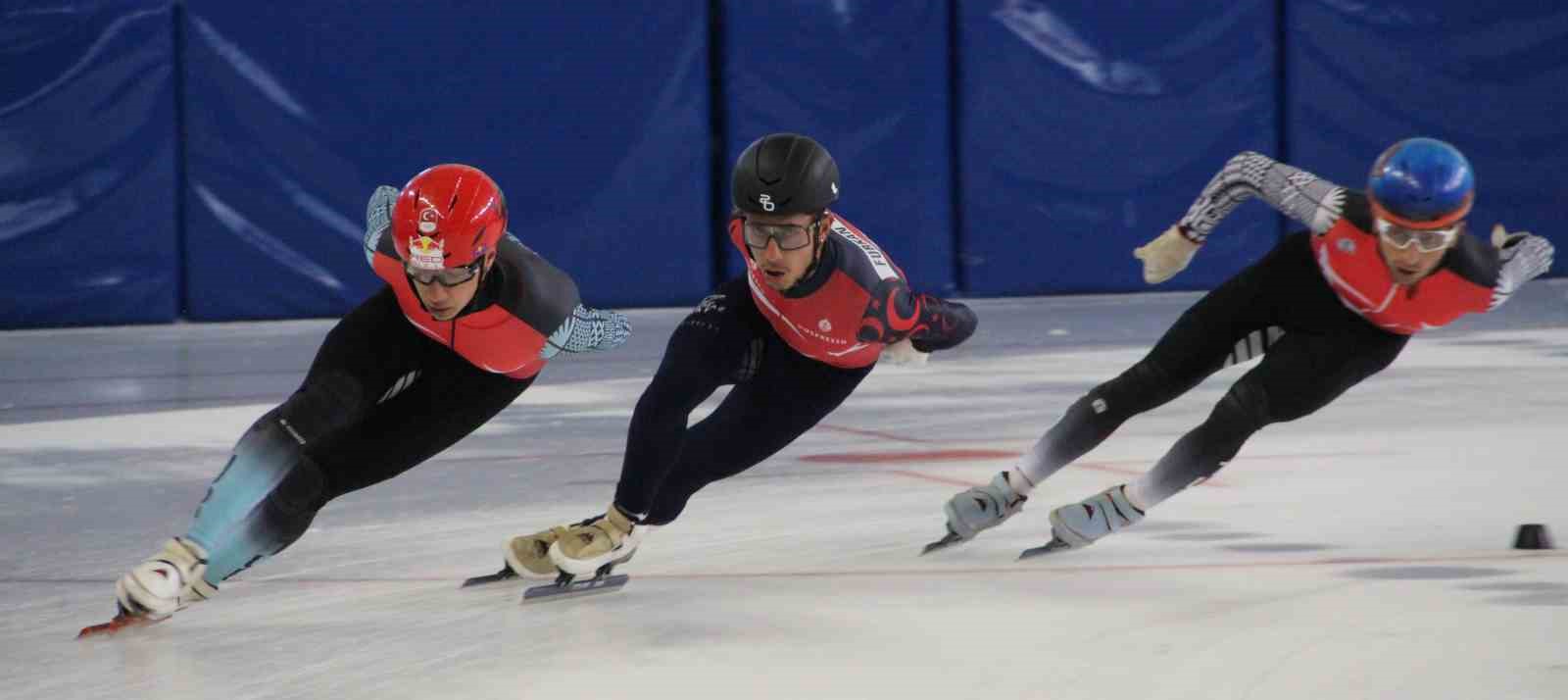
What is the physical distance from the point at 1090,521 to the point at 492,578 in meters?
1.36

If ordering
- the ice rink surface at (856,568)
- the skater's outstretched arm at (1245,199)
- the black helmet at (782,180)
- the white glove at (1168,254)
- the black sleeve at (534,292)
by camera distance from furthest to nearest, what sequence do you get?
the white glove at (1168,254) < the skater's outstretched arm at (1245,199) < the black helmet at (782,180) < the black sleeve at (534,292) < the ice rink surface at (856,568)

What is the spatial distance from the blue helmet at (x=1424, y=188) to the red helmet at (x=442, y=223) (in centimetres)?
189

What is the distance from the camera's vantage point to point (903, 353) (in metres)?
4.55

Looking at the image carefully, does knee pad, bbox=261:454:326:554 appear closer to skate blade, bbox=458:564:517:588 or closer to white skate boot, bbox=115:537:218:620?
white skate boot, bbox=115:537:218:620

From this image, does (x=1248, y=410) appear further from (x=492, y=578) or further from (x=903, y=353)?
(x=492, y=578)

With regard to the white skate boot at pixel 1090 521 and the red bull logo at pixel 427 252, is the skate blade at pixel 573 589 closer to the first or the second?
the red bull logo at pixel 427 252

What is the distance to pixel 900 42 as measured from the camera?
484 inches

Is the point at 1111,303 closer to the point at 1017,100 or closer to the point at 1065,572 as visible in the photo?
the point at 1017,100

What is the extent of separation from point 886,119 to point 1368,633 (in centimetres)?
861

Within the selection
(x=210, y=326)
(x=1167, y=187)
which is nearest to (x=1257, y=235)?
(x=1167, y=187)

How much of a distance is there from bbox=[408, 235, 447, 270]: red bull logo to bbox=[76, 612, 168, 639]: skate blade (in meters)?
0.84

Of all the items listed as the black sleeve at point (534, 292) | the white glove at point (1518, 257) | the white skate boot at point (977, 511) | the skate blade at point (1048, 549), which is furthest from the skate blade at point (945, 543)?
the white glove at point (1518, 257)

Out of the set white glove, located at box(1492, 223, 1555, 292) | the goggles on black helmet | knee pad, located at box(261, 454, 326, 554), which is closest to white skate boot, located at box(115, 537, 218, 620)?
knee pad, located at box(261, 454, 326, 554)

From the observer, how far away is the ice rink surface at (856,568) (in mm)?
3641
